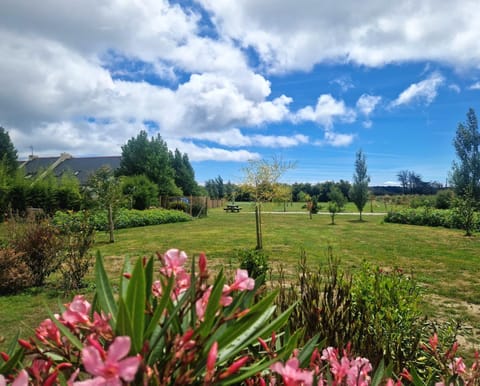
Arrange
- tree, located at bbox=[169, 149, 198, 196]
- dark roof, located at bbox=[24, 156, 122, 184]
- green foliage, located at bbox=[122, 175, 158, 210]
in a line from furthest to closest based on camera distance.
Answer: tree, located at bbox=[169, 149, 198, 196]
dark roof, located at bbox=[24, 156, 122, 184]
green foliage, located at bbox=[122, 175, 158, 210]

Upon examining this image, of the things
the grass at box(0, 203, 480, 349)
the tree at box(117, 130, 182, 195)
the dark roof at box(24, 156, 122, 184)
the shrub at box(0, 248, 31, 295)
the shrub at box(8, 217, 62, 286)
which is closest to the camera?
the grass at box(0, 203, 480, 349)

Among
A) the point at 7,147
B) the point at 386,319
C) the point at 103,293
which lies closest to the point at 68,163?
the point at 7,147

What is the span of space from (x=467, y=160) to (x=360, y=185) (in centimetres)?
705

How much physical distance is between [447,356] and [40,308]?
228 inches

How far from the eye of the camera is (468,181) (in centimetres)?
2162

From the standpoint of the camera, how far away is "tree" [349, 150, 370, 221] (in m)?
24.7

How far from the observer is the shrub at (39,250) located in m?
6.31

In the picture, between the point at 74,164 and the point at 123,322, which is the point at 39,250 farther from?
the point at 74,164

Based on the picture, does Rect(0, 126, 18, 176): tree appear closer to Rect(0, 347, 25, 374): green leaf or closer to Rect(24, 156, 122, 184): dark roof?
Rect(24, 156, 122, 184): dark roof

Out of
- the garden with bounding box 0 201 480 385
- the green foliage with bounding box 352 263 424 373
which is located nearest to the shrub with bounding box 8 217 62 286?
the garden with bounding box 0 201 480 385

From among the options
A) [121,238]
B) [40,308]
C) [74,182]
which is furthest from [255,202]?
[74,182]

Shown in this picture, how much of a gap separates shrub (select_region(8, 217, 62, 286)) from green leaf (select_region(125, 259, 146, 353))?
6626 mm

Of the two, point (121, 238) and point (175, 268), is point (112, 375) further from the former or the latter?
point (121, 238)

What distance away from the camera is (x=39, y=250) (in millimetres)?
6371
